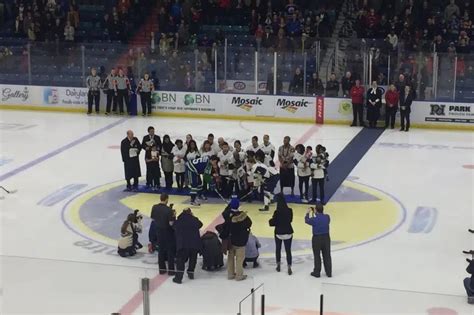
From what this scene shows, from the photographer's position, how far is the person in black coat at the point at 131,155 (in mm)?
17109

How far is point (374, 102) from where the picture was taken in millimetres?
24109

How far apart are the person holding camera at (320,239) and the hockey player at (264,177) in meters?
3.56

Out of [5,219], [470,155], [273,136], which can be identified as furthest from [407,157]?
[5,219]

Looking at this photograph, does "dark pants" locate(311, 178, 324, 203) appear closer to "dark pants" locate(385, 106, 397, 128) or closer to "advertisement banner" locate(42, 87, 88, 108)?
Result: "dark pants" locate(385, 106, 397, 128)

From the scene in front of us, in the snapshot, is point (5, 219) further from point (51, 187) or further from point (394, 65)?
point (394, 65)

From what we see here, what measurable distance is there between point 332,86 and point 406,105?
249cm

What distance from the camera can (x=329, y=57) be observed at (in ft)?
84.5

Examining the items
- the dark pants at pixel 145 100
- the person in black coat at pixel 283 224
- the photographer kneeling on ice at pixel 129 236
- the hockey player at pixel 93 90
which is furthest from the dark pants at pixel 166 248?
the hockey player at pixel 93 90

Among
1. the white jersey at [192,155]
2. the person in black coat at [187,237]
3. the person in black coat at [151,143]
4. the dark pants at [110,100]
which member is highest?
the dark pants at [110,100]

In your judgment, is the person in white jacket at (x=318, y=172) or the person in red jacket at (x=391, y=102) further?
the person in red jacket at (x=391, y=102)

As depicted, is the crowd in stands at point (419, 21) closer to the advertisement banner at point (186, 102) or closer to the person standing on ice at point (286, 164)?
the advertisement banner at point (186, 102)

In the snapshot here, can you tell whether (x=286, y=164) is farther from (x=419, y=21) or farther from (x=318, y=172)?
(x=419, y=21)

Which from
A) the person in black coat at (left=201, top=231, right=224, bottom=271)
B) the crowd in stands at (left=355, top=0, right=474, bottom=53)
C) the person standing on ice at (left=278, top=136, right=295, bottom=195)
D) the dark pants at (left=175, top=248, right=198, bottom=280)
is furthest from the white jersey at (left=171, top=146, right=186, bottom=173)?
the crowd in stands at (left=355, top=0, right=474, bottom=53)

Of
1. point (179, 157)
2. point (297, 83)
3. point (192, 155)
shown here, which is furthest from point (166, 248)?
point (297, 83)
